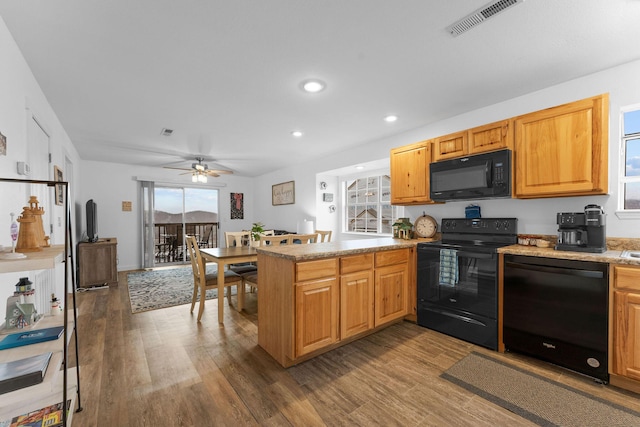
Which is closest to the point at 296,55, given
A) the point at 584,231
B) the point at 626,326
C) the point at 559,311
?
the point at 584,231

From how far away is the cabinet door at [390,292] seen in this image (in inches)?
107

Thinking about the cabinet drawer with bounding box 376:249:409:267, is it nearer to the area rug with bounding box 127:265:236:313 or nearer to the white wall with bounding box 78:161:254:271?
the area rug with bounding box 127:265:236:313

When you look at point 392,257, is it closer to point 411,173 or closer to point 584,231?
point 411,173

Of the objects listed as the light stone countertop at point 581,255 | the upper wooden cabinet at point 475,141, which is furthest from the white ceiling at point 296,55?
the light stone countertop at point 581,255

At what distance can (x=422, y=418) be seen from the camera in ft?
5.44

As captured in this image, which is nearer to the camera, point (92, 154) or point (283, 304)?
point (283, 304)

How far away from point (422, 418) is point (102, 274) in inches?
204

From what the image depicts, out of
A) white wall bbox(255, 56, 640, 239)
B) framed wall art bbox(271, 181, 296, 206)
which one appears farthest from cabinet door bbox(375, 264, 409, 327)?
framed wall art bbox(271, 181, 296, 206)


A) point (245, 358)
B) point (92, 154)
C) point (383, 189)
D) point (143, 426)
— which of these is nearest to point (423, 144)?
point (383, 189)

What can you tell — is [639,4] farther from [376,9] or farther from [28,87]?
[28,87]

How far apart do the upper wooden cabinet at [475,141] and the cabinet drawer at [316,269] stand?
1.80 m

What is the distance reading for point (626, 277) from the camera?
1869mm

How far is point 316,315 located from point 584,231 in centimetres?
228

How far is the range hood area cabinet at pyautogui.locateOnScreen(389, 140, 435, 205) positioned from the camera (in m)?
3.26
